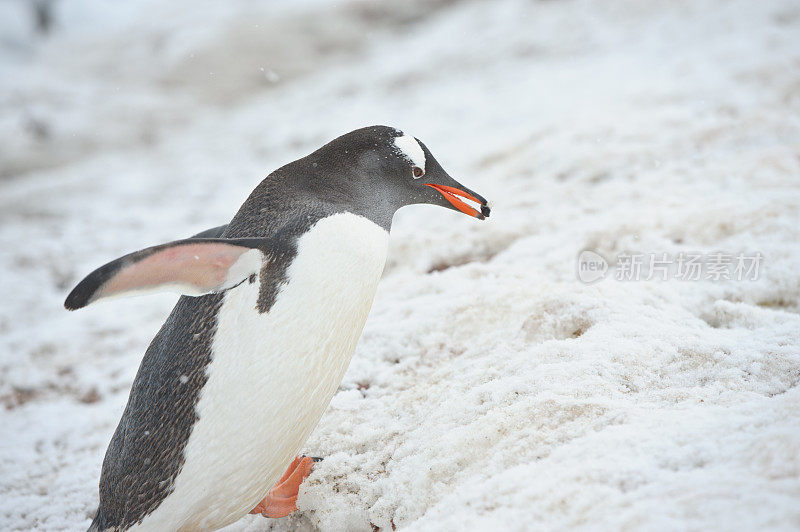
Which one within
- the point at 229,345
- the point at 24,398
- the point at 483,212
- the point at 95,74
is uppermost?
the point at 95,74

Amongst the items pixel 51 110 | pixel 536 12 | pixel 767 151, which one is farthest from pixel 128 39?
pixel 767 151

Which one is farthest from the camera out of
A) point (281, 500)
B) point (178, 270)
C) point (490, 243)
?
point (490, 243)

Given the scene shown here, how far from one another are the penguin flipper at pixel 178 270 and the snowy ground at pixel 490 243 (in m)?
0.60

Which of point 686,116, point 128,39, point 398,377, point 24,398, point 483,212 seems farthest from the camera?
point 128,39

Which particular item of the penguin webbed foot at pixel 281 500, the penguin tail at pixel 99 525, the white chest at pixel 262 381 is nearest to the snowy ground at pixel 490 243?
the penguin webbed foot at pixel 281 500

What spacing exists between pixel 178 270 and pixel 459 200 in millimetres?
791

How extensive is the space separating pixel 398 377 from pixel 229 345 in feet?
2.46

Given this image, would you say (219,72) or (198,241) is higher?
(219,72)

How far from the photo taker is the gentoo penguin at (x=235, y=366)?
52.1 inches

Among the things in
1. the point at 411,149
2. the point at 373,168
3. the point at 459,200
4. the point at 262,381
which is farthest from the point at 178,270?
the point at 459,200

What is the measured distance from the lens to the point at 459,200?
1.71 metres

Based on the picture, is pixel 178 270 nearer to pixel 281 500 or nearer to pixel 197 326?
pixel 197 326

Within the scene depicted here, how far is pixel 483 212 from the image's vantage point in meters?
1.71

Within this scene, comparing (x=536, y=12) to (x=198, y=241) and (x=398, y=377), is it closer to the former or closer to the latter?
(x=398, y=377)
